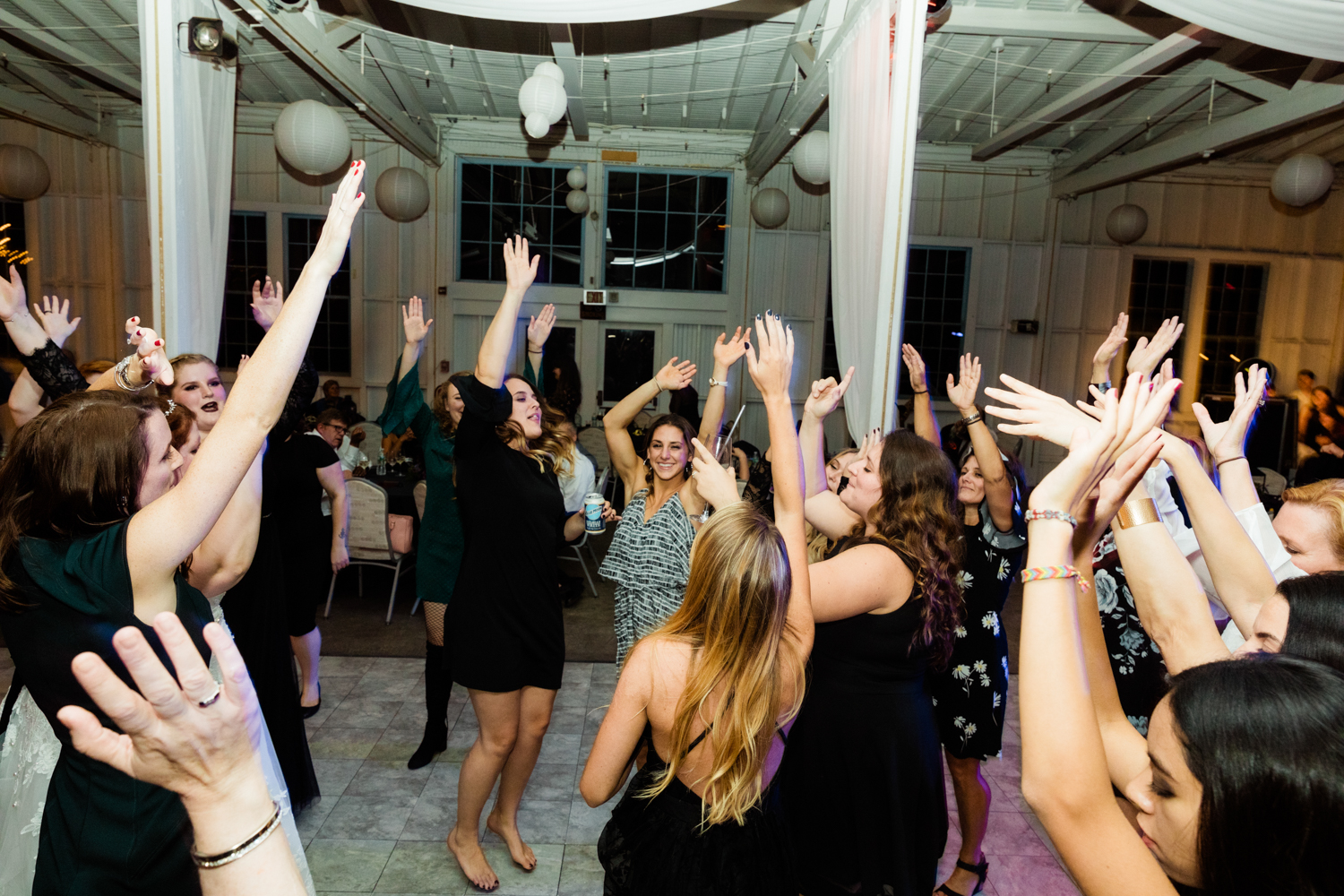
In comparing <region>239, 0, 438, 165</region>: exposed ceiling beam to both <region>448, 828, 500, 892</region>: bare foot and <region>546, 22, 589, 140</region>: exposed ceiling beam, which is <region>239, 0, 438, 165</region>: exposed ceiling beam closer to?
<region>546, 22, 589, 140</region>: exposed ceiling beam

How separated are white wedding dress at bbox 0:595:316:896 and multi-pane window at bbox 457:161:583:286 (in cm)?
887

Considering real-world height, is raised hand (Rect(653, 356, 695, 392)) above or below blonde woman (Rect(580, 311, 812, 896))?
above

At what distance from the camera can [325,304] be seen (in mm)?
10031

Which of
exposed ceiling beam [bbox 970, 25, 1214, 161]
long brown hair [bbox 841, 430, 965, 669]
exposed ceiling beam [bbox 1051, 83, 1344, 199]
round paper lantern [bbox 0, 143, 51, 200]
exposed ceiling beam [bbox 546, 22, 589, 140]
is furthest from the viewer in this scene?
round paper lantern [bbox 0, 143, 51, 200]

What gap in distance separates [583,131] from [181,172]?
588 centimetres

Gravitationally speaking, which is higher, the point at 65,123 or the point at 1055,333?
the point at 65,123

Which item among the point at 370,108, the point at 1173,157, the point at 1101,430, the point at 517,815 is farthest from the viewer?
the point at 1173,157

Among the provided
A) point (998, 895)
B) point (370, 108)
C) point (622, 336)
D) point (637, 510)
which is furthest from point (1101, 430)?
point (622, 336)

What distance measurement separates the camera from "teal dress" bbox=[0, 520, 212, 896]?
128 centimetres

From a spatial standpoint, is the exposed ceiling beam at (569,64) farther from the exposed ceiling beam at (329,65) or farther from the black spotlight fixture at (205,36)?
the black spotlight fixture at (205,36)

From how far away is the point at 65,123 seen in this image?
29.4ft

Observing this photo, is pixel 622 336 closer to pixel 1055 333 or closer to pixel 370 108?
pixel 370 108

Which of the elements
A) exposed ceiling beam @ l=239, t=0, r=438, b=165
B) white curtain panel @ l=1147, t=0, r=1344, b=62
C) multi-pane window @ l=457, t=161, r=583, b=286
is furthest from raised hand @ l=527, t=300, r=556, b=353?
multi-pane window @ l=457, t=161, r=583, b=286

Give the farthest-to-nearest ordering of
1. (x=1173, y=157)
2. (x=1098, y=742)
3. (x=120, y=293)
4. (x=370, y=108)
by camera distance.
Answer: (x=120, y=293)
(x=1173, y=157)
(x=370, y=108)
(x=1098, y=742)
